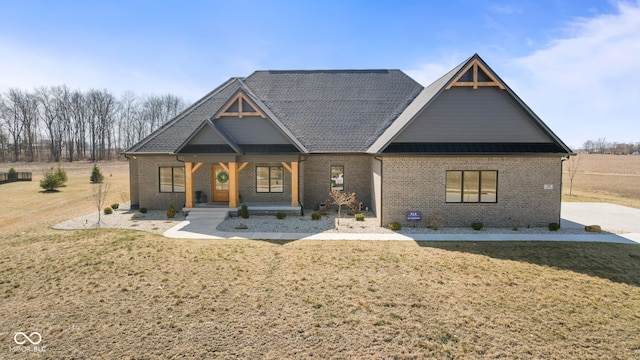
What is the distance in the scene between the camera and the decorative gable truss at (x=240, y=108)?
18347 mm

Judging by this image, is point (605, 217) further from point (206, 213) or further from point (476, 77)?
point (206, 213)

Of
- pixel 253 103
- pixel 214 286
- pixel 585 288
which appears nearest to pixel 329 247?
pixel 214 286

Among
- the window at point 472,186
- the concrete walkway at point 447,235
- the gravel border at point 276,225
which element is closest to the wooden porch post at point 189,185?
the gravel border at point 276,225

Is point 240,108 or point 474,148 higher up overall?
point 240,108

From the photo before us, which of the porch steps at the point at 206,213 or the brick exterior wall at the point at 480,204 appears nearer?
the brick exterior wall at the point at 480,204

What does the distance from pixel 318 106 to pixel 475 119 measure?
34.9ft

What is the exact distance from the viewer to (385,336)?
6.30 metres

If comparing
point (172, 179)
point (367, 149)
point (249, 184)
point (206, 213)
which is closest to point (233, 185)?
point (249, 184)

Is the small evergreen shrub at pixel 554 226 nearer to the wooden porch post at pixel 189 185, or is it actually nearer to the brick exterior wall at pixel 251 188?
the brick exterior wall at pixel 251 188

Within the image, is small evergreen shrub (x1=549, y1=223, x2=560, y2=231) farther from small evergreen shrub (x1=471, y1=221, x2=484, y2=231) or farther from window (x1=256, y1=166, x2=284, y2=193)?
window (x1=256, y1=166, x2=284, y2=193)

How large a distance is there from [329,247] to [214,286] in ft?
15.5

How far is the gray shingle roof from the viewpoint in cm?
1950

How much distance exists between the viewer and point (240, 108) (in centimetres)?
1847

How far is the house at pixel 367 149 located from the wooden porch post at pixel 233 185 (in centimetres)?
6
